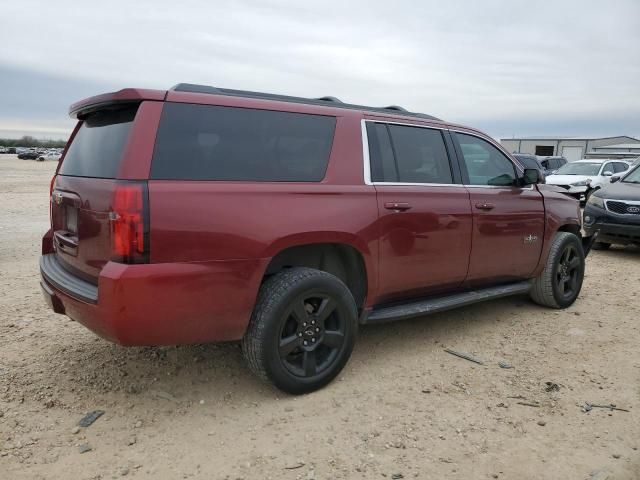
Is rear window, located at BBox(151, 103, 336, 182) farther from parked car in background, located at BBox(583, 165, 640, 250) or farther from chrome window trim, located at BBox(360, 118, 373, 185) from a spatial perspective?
parked car in background, located at BBox(583, 165, 640, 250)

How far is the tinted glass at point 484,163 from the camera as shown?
458 cm

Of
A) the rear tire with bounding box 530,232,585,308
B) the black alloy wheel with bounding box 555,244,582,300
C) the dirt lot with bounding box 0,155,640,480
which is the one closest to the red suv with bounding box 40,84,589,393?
the dirt lot with bounding box 0,155,640,480

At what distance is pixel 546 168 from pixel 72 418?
22784mm

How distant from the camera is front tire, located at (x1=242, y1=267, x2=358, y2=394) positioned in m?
3.19

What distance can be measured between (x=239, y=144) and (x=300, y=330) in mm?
1224

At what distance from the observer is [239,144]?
3160 mm

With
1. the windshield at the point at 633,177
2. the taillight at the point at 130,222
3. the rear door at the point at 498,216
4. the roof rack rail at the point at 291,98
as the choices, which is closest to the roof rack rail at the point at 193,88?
the roof rack rail at the point at 291,98

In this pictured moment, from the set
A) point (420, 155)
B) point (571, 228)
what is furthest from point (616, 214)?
point (420, 155)

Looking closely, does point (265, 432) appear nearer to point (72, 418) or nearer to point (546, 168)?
point (72, 418)

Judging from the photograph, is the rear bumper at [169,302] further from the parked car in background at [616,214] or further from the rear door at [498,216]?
the parked car in background at [616,214]

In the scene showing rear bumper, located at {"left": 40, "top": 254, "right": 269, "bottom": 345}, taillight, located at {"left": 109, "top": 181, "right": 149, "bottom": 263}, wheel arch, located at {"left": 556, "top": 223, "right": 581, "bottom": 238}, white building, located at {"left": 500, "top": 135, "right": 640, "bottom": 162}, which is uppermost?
white building, located at {"left": 500, "top": 135, "right": 640, "bottom": 162}

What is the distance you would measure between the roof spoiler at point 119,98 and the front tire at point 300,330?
1.28 m

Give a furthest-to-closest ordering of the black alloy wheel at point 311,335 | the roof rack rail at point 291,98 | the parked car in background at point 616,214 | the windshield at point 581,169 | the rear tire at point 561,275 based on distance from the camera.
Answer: the windshield at point 581,169
the parked car in background at point 616,214
the rear tire at point 561,275
the black alloy wheel at point 311,335
the roof rack rail at point 291,98

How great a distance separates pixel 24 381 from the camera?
3.56 metres
